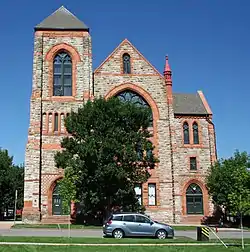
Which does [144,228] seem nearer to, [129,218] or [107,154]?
[129,218]

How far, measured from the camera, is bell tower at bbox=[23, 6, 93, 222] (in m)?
37.5

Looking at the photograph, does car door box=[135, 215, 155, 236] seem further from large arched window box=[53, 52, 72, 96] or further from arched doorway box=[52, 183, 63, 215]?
large arched window box=[53, 52, 72, 96]

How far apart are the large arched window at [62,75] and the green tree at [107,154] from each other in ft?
23.0

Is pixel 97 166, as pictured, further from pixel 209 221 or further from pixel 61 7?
pixel 61 7

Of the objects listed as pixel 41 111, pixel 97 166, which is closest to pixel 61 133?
pixel 41 111

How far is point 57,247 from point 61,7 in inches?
1407

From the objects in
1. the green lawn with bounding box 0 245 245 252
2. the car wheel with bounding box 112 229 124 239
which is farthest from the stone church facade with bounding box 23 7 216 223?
the green lawn with bounding box 0 245 245 252

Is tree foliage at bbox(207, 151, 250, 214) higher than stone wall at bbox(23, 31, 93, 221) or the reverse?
the reverse

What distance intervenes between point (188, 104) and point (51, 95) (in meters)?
16.2

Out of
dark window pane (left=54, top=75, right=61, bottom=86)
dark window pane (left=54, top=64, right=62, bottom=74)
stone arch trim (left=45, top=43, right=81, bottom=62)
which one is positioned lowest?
dark window pane (left=54, top=75, right=61, bottom=86)

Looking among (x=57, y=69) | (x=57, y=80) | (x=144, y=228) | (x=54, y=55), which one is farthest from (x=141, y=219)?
(x=54, y=55)

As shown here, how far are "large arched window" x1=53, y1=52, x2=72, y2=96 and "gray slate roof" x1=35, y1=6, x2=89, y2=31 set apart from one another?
10.4 feet

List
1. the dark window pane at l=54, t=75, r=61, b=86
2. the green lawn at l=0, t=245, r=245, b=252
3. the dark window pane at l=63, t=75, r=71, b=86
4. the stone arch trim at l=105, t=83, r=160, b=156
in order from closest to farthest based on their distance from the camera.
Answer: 1. the green lawn at l=0, t=245, r=245, b=252
2. the dark window pane at l=54, t=75, r=61, b=86
3. the dark window pane at l=63, t=75, r=71, b=86
4. the stone arch trim at l=105, t=83, r=160, b=156

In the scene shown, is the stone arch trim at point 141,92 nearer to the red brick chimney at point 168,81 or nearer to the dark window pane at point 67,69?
the red brick chimney at point 168,81
